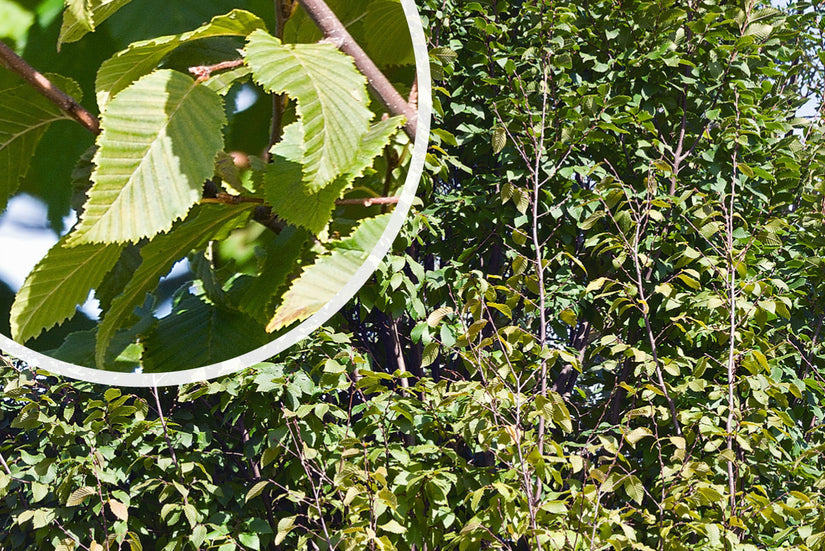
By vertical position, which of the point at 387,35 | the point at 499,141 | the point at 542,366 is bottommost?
the point at 542,366

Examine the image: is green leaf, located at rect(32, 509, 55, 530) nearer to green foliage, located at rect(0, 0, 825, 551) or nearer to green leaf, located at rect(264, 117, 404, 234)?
green foliage, located at rect(0, 0, 825, 551)

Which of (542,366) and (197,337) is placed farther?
(542,366)

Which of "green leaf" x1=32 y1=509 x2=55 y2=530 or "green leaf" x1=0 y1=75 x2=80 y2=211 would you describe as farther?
"green leaf" x1=32 y1=509 x2=55 y2=530

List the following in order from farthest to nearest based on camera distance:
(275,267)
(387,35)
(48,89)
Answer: (387,35)
(275,267)
(48,89)

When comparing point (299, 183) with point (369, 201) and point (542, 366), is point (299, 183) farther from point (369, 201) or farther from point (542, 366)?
point (542, 366)

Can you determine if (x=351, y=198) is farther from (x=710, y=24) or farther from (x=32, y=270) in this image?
(x=710, y=24)

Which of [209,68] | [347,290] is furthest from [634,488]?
[209,68]

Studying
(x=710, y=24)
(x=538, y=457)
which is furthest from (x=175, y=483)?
(x=710, y=24)

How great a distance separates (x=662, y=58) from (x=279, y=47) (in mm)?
1682

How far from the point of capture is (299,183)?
0.66 m

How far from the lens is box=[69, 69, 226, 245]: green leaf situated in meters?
0.57

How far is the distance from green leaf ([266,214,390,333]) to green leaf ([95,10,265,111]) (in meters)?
0.19

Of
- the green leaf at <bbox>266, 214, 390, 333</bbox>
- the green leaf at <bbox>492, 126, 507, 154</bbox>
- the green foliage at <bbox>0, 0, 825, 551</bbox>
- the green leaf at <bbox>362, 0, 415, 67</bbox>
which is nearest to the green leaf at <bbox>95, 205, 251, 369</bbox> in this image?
the green leaf at <bbox>266, 214, 390, 333</bbox>

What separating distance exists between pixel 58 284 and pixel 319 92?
0.28 meters
